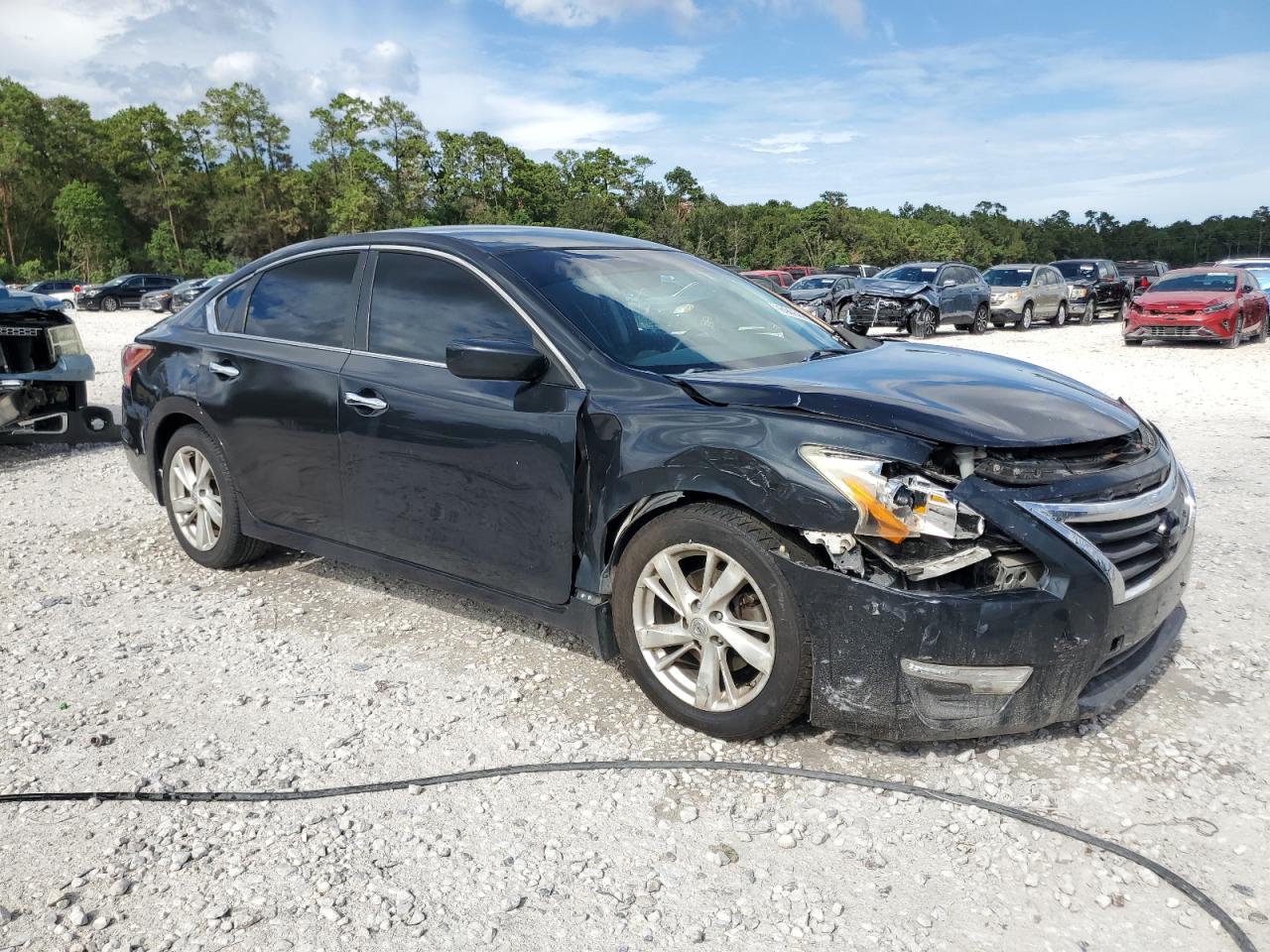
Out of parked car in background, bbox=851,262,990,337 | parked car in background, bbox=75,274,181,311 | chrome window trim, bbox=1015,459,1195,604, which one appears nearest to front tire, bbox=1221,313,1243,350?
parked car in background, bbox=851,262,990,337

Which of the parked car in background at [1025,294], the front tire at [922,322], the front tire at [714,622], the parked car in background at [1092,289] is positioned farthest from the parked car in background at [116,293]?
the front tire at [714,622]

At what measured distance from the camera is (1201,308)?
1867 centimetres

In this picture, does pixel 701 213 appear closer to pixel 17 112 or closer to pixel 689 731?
pixel 17 112

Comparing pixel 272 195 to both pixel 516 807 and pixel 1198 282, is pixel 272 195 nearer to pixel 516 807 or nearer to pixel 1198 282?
pixel 1198 282

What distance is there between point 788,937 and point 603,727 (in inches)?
47.1

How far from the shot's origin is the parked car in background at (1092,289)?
28.1 meters

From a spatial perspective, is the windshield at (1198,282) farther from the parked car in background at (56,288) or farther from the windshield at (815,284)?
the parked car in background at (56,288)

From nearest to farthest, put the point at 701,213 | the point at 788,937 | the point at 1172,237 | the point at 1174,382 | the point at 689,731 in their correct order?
1. the point at 788,937
2. the point at 689,731
3. the point at 1174,382
4. the point at 701,213
5. the point at 1172,237

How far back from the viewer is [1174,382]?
1373cm

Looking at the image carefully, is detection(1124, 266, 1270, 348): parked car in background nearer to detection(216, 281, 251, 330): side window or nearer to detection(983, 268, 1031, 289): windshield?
detection(983, 268, 1031, 289): windshield

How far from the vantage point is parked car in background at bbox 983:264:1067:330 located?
24.8 m

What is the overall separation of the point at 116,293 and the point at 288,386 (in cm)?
4229

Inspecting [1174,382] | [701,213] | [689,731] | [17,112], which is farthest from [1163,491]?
[17,112]

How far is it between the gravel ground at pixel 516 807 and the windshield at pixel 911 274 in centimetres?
1861
